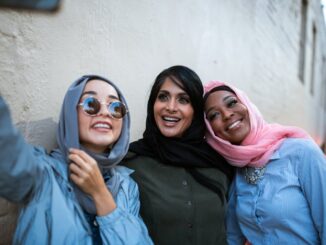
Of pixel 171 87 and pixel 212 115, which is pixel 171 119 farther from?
pixel 212 115

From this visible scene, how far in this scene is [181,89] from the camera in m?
1.99

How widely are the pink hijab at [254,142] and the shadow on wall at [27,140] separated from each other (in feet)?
3.40

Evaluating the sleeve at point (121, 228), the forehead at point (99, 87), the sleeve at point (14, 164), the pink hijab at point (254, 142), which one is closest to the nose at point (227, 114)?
the pink hijab at point (254, 142)


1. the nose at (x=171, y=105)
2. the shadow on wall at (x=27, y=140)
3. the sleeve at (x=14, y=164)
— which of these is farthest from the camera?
the nose at (x=171, y=105)

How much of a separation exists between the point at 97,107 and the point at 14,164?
58 cm

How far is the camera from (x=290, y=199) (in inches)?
70.2

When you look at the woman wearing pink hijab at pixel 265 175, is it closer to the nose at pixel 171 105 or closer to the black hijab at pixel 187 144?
the black hijab at pixel 187 144

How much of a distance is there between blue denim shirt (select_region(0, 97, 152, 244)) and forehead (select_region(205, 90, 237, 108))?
92 cm

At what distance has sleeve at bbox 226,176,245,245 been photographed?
2092mm

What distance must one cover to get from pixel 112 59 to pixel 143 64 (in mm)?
382

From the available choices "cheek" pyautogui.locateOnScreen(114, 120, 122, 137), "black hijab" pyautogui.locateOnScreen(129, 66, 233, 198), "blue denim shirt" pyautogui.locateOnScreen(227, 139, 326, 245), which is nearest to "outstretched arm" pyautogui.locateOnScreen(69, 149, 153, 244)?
"cheek" pyautogui.locateOnScreen(114, 120, 122, 137)

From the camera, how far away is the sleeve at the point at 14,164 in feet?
3.02

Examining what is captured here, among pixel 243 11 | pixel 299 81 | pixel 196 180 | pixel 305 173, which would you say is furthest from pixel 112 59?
pixel 299 81

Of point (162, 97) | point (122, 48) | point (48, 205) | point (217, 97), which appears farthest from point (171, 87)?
point (48, 205)
